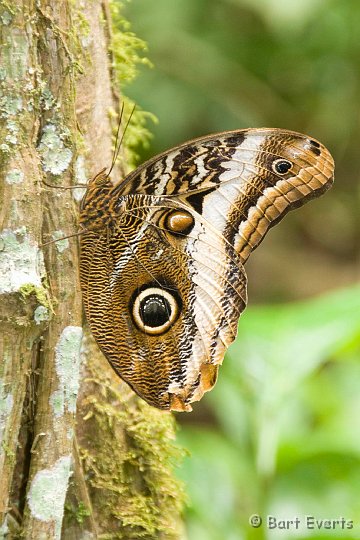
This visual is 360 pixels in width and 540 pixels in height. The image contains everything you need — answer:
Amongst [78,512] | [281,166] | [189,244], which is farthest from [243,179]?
[78,512]

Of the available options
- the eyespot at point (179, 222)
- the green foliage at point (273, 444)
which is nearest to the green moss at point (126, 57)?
the eyespot at point (179, 222)

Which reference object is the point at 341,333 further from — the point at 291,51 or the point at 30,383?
the point at 291,51

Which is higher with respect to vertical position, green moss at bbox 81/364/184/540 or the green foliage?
green moss at bbox 81/364/184/540

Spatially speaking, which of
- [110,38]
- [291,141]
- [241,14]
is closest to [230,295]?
[291,141]

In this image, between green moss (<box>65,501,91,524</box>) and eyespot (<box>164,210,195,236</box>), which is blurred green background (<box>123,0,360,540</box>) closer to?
green moss (<box>65,501,91,524</box>)

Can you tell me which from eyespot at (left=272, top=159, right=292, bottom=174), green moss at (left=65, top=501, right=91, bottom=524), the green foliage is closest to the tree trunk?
green moss at (left=65, top=501, right=91, bottom=524)

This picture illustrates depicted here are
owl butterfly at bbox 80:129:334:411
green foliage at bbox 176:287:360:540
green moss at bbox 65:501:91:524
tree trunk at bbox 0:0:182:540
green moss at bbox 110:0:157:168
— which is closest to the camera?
tree trunk at bbox 0:0:182:540

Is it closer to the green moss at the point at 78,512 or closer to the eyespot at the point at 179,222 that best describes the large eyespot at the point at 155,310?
the eyespot at the point at 179,222
